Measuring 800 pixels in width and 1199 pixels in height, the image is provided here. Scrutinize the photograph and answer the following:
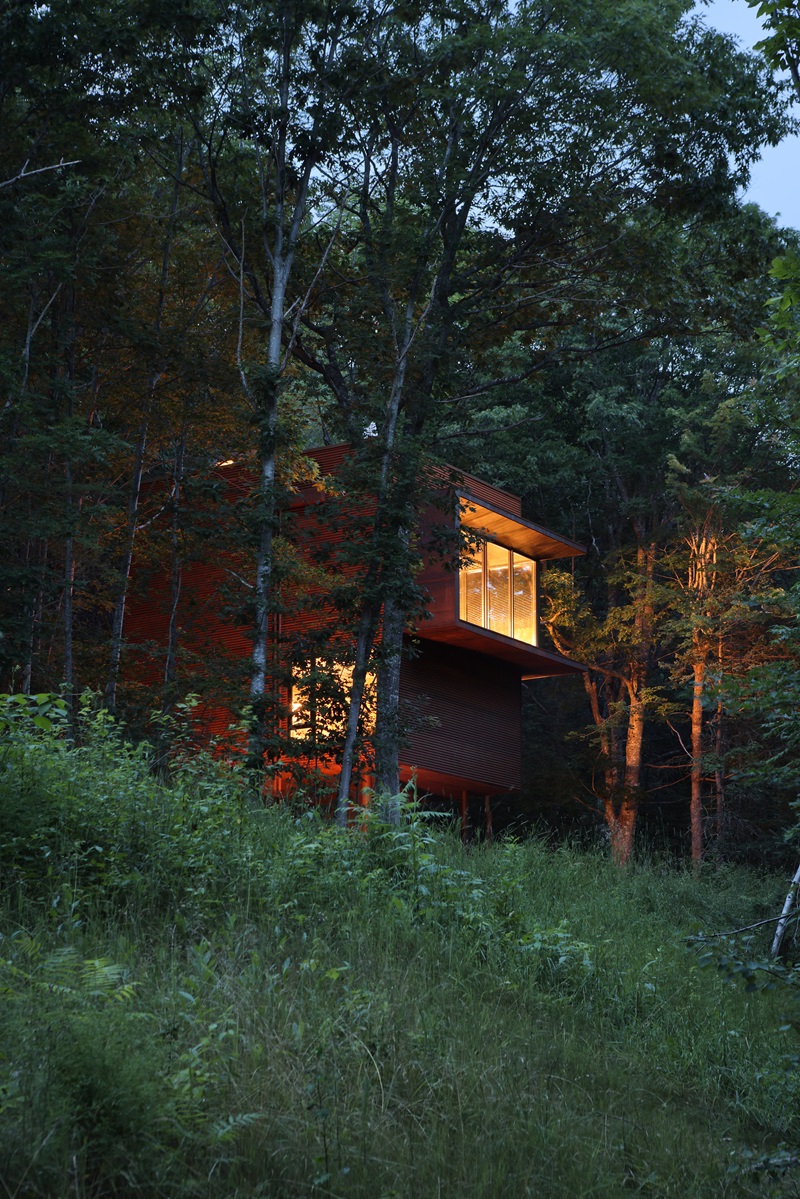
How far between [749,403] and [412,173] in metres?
7.23

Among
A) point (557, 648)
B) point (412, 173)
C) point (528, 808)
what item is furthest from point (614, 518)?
point (412, 173)

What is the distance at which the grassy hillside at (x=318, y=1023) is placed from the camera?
3.88 metres

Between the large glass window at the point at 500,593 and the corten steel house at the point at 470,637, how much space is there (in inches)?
0.7

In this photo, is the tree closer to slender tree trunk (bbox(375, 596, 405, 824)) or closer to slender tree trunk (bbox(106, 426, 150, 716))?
slender tree trunk (bbox(375, 596, 405, 824))

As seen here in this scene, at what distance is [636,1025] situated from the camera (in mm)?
6965

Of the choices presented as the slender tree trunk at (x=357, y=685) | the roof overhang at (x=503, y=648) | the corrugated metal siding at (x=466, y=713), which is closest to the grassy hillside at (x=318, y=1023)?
the slender tree trunk at (x=357, y=685)

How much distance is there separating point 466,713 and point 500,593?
233cm

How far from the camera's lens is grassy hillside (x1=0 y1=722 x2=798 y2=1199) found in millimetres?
3879

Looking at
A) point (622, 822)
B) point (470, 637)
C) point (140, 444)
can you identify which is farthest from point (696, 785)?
point (140, 444)

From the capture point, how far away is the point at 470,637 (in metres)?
20.2

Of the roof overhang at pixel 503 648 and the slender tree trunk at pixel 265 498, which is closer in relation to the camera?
the slender tree trunk at pixel 265 498

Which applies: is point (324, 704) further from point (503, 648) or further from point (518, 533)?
point (518, 533)

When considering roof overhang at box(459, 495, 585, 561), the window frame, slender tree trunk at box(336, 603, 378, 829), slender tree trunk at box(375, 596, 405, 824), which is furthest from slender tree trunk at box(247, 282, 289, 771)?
the window frame

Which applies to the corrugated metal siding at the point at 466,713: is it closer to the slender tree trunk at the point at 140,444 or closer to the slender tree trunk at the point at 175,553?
the slender tree trunk at the point at 175,553
